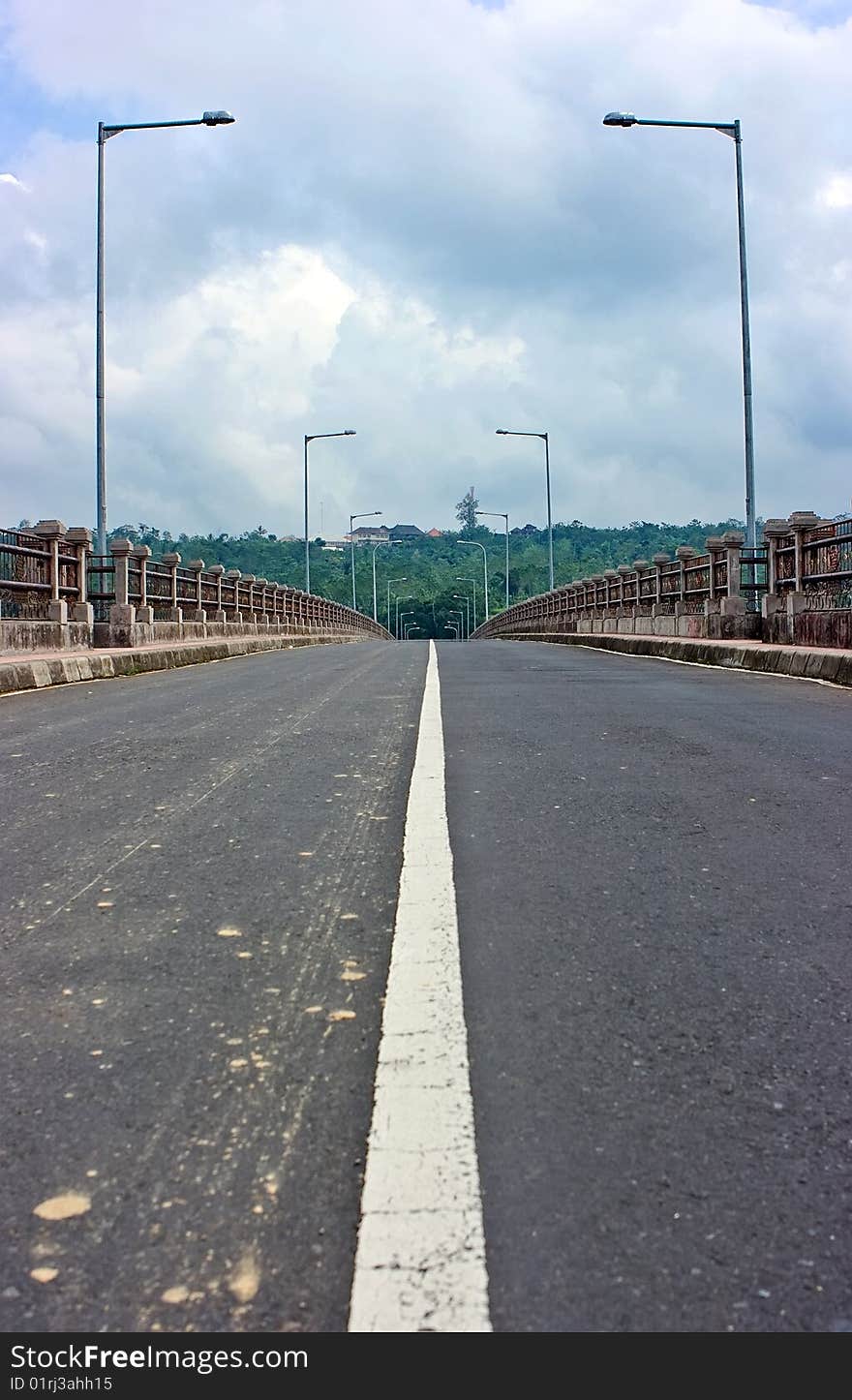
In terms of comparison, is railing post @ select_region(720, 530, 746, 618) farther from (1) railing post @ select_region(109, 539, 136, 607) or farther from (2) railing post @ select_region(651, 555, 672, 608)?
(1) railing post @ select_region(109, 539, 136, 607)

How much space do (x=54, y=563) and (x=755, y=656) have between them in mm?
10034

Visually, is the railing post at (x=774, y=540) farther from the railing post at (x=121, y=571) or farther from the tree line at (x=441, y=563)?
the tree line at (x=441, y=563)

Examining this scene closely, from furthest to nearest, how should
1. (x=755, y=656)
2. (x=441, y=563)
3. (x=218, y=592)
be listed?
(x=441, y=563), (x=218, y=592), (x=755, y=656)

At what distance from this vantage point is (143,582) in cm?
2192

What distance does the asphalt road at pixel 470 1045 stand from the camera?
1.79 meters

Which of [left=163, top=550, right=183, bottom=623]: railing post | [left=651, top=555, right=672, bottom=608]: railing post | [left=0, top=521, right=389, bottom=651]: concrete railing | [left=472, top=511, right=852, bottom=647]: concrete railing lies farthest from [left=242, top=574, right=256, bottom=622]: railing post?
[left=651, top=555, right=672, bottom=608]: railing post

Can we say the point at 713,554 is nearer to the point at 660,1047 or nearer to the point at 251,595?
the point at 251,595

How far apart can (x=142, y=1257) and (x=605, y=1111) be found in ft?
2.96

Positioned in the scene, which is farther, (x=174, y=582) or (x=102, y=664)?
(x=174, y=582)

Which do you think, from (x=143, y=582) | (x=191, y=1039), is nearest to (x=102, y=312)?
(x=143, y=582)

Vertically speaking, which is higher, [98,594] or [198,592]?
[198,592]

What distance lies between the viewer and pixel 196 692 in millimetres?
12648
